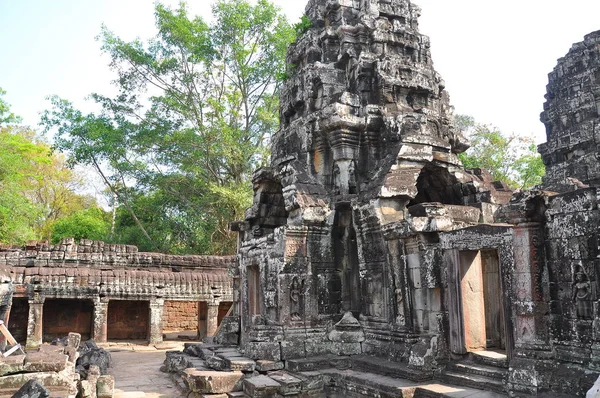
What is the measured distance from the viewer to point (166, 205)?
76.5ft

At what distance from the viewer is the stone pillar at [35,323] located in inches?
563

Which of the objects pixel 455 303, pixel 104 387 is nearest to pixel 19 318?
pixel 104 387

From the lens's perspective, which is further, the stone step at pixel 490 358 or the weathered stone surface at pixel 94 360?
the weathered stone surface at pixel 94 360

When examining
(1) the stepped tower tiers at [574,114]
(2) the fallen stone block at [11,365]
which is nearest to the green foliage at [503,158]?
(1) the stepped tower tiers at [574,114]

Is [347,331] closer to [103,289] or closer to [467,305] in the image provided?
[467,305]

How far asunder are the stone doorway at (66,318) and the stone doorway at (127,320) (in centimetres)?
80

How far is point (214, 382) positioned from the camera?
24.7 feet

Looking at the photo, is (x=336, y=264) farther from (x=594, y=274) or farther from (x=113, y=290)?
(x=113, y=290)

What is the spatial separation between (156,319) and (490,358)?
12.1 meters

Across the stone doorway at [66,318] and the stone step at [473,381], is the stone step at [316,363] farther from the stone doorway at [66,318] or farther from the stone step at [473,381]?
the stone doorway at [66,318]

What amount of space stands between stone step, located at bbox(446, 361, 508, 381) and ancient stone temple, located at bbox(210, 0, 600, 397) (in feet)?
0.08

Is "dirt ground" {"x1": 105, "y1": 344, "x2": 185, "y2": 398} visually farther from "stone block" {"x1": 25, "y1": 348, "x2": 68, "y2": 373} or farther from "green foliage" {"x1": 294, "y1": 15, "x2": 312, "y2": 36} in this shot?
"green foliage" {"x1": 294, "y1": 15, "x2": 312, "y2": 36}

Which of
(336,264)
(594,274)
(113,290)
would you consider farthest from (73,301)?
(594,274)

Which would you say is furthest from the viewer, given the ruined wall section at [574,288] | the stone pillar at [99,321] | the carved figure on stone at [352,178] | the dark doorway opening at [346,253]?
the stone pillar at [99,321]
